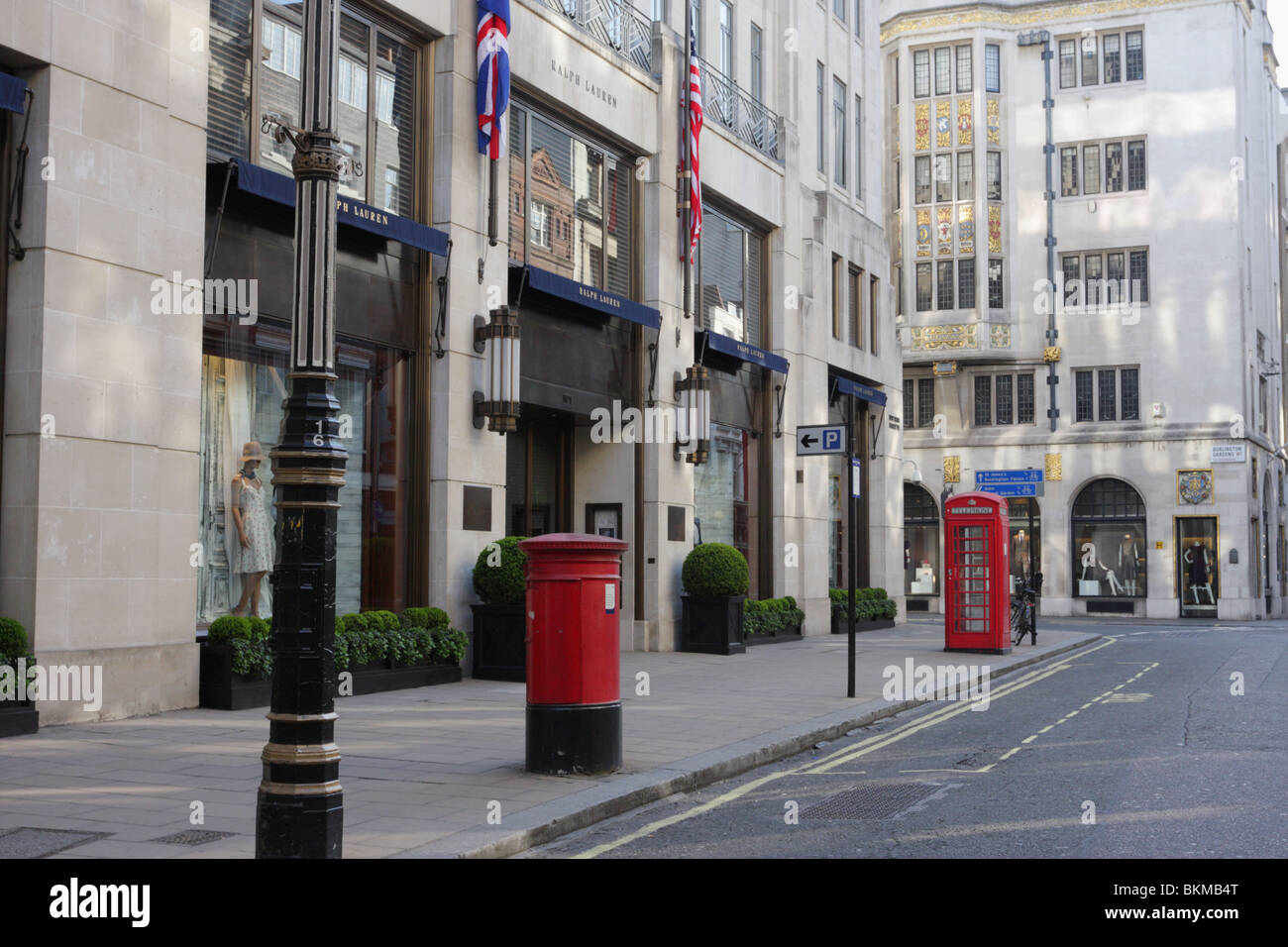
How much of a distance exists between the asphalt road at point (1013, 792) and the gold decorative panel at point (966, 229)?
34952mm

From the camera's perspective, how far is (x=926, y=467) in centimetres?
4947

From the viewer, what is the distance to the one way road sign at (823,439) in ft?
51.0

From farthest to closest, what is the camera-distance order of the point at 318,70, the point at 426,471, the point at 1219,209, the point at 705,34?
the point at 1219,209, the point at 705,34, the point at 426,471, the point at 318,70

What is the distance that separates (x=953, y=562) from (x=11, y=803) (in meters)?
17.4

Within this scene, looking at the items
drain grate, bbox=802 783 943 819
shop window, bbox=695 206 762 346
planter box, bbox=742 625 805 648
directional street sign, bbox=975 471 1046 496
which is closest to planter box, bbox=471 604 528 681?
planter box, bbox=742 625 805 648

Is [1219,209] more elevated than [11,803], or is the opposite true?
[1219,209]

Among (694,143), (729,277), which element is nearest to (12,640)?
(694,143)

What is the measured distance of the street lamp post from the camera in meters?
6.26

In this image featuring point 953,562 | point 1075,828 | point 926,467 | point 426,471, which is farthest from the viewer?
point 926,467

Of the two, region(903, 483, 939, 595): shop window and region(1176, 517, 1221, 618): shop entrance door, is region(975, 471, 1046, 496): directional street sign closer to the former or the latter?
region(1176, 517, 1221, 618): shop entrance door

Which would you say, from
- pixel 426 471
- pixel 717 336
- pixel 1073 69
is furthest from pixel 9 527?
pixel 1073 69

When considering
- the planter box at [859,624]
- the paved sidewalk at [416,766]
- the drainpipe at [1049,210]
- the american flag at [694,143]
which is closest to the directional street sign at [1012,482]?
the planter box at [859,624]

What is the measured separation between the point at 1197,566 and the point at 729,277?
88.8 ft

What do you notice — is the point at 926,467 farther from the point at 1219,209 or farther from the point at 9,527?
the point at 9,527
